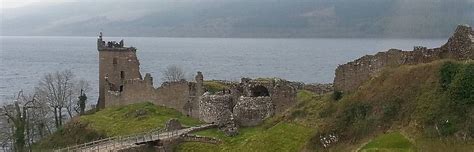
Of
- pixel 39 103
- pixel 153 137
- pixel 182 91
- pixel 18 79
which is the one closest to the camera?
pixel 153 137

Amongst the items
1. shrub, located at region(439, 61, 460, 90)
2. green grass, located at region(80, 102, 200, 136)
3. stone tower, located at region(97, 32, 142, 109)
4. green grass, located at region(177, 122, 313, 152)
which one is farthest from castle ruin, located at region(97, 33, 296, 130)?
shrub, located at region(439, 61, 460, 90)

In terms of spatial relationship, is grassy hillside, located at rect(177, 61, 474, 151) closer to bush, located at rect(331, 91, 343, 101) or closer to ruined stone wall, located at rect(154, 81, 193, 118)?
bush, located at rect(331, 91, 343, 101)

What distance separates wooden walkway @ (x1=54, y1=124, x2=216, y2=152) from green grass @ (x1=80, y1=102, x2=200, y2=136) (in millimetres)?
4650

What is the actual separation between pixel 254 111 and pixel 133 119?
15261 millimetres

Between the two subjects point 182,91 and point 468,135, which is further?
point 182,91

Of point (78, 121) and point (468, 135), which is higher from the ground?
point (468, 135)

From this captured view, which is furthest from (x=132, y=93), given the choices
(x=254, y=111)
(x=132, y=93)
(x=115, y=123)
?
(x=254, y=111)

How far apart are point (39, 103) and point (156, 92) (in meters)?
15.7

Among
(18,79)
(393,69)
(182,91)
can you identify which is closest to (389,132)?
(393,69)

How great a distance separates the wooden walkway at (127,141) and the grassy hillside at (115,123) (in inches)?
182

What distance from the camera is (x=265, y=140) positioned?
41.5 meters

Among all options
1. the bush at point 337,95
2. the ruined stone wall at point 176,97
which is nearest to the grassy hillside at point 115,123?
the ruined stone wall at point 176,97

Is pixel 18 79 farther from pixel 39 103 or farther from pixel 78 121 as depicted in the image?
pixel 78 121

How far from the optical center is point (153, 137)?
159 feet
